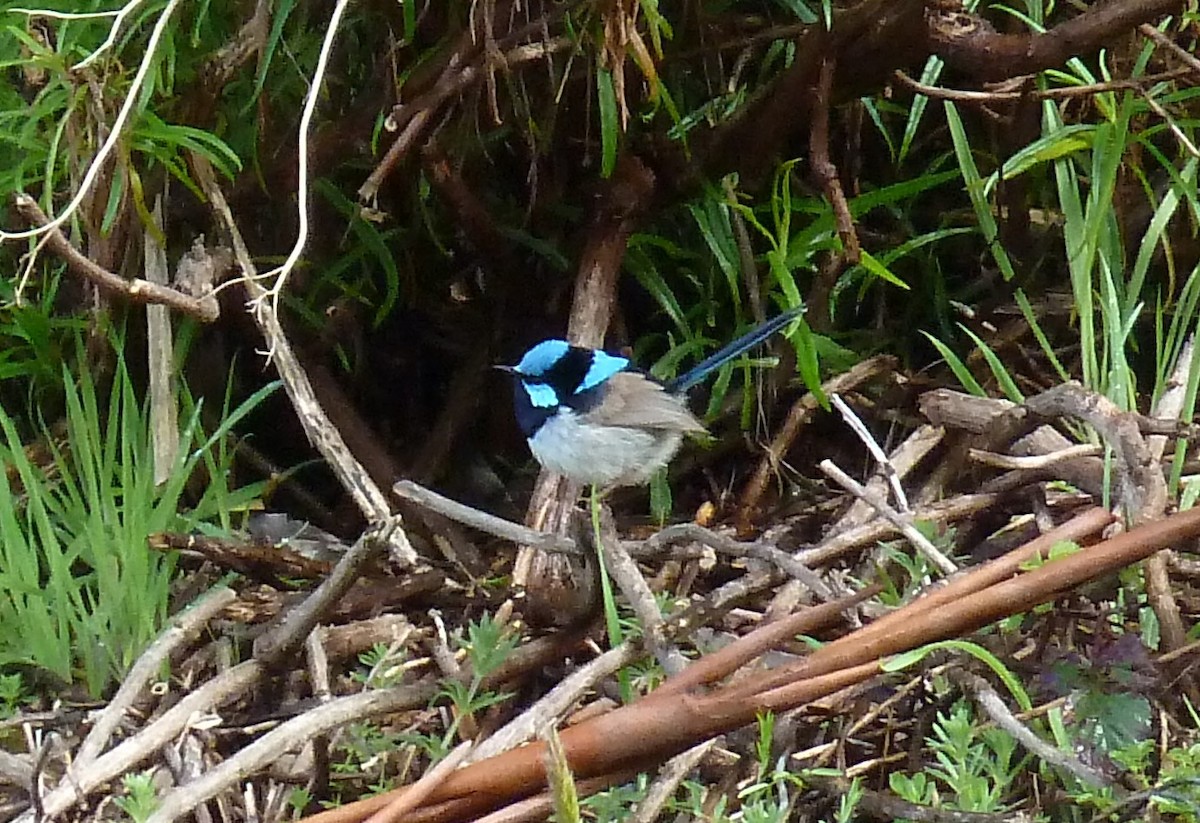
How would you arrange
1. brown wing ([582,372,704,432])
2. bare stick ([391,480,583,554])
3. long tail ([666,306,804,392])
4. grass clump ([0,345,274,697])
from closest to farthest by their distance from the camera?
bare stick ([391,480,583,554])
grass clump ([0,345,274,697])
long tail ([666,306,804,392])
brown wing ([582,372,704,432])

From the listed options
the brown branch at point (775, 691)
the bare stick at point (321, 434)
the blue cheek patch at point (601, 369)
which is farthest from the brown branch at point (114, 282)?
the brown branch at point (775, 691)

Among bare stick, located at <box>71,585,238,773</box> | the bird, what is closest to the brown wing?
the bird

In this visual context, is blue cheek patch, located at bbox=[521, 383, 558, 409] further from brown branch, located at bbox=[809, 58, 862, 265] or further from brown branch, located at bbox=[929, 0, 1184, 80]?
brown branch, located at bbox=[929, 0, 1184, 80]

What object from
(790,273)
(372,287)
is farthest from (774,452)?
(372,287)

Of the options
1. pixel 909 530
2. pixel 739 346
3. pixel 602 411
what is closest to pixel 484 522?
pixel 909 530

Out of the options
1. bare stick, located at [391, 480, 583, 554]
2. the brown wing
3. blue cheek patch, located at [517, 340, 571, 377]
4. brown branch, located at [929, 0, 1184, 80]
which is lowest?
the brown wing

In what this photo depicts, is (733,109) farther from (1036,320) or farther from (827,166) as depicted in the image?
(1036,320)
